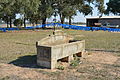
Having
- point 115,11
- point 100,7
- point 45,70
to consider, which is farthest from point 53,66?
point 115,11

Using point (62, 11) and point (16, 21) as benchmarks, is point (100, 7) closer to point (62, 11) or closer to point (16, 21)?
point (62, 11)

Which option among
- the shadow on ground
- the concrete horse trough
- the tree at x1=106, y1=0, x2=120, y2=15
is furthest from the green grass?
the tree at x1=106, y1=0, x2=120, y2=15

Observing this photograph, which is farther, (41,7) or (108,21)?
(108,21)

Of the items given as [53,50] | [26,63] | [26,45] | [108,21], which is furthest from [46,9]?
[53,50]

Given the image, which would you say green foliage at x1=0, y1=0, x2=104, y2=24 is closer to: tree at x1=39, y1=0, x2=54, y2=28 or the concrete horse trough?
tree at x1=39, y1=0, x2=54, y2=28

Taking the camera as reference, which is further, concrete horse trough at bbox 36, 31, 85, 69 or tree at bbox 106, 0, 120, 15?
tree at bbox 106, 0, 120, 15

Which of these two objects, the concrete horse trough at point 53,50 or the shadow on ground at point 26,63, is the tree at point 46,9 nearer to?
the concrete horse trough at point 53,50

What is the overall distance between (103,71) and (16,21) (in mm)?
40596

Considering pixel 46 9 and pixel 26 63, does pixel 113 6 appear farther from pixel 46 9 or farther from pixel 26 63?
pixel 26 63

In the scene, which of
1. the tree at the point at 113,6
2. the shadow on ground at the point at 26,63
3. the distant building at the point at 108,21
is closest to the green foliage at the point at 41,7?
the distant building at the point at 108,21

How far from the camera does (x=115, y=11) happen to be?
55469 mm

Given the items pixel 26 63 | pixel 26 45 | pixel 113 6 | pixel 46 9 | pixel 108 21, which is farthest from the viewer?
pixel 113 6

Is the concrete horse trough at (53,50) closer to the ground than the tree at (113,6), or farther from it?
closer to the ground

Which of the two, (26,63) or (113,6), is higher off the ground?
(113,6)
